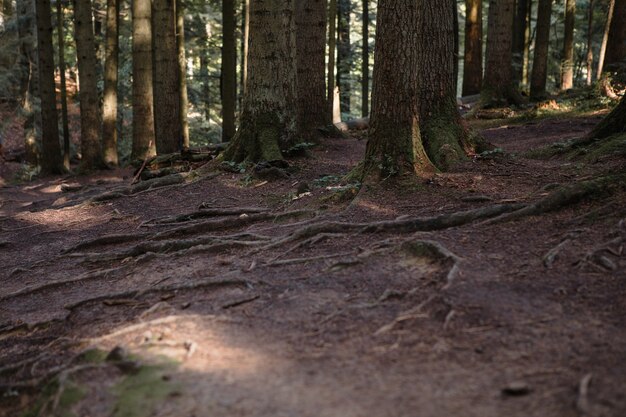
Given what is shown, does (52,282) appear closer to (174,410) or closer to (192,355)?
(192,355)

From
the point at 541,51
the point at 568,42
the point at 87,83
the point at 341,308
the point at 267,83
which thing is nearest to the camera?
the point at 341,308

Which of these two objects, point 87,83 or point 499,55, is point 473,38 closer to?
point 499,55

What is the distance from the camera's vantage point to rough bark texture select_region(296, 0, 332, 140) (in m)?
13.6

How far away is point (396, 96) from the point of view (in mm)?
7945

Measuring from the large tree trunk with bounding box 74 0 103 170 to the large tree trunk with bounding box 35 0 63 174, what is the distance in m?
0.91

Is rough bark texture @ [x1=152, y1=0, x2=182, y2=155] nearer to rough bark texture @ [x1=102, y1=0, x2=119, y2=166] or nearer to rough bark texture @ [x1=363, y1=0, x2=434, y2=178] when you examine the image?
rough bark texture @ [x1=102, y1=0, x2=119, y2=166]

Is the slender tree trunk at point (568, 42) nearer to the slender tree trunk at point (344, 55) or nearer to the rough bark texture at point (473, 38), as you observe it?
the rough bark texture at point (473, 38)

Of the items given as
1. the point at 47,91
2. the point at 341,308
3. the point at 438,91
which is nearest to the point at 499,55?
the point at 438,91

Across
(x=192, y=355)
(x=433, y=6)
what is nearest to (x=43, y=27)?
(x=433, y=6)

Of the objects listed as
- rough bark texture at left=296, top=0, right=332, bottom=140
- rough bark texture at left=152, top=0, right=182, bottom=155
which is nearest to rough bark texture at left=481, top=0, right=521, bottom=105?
rough bark texture at left=296, top=0, right=332, bottom=140

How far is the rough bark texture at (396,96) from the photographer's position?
782 cm

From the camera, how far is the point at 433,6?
1011 centimetres

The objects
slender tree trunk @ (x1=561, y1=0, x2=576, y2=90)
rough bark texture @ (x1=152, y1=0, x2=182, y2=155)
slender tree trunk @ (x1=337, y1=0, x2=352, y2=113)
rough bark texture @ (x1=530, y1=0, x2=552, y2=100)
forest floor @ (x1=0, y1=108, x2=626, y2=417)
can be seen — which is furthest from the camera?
slender tree trunk @ (x1=337, y1=0, x2=352, y2=113)

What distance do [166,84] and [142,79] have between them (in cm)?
156
